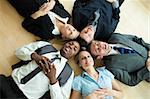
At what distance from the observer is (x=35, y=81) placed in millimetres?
1827

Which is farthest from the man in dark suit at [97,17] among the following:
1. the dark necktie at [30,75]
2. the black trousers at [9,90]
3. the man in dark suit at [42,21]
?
the black trousers at [9,90]

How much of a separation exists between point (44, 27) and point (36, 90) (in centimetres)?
44

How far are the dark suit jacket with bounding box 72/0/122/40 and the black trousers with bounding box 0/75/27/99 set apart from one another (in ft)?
2.09

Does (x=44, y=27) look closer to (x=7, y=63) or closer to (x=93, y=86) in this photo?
(x=7, y=63)

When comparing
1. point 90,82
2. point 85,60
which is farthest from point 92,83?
point 85,60

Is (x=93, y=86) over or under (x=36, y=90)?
under

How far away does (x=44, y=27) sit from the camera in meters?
2.04

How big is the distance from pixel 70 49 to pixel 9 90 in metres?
0.46

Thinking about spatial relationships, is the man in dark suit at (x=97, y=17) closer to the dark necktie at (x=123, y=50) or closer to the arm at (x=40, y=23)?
the dark necktie at (x=123, y=50)

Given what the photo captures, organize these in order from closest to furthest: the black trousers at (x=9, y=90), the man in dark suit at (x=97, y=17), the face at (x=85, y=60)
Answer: the black trousers at (x=9, y=90) → the face at (x=85, y=60) → the man in dark suit at (x=97, y=17)

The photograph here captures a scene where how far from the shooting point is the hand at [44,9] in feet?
6.74

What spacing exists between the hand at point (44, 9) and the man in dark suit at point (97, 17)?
18 centimetres

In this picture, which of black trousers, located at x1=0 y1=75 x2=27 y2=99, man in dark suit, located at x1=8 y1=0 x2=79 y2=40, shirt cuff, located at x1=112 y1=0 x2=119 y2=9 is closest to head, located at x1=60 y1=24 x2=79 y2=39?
man in dark suit, located at x1=8 y1=0 x2=79 y2=40

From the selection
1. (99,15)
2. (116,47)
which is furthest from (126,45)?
(99,15)
